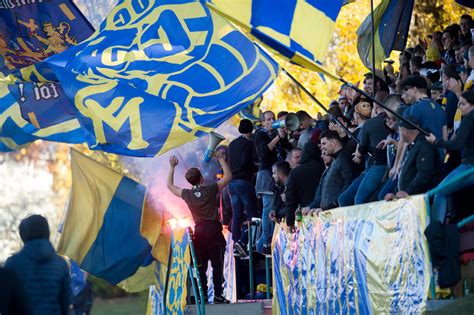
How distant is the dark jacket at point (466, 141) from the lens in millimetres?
10867

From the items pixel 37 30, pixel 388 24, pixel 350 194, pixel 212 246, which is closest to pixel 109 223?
pixel 37 30

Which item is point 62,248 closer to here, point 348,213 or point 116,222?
point 116,222

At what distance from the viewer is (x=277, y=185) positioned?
53.2 feet

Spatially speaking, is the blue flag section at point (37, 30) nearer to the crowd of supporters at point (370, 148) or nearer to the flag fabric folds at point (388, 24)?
the crowd of supporters at point (370, 148)

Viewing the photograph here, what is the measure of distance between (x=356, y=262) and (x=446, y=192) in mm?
2216

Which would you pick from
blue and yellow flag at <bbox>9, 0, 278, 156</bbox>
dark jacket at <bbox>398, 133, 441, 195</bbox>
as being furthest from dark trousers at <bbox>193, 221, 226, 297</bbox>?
dark jacket at <bbox>398, 133, 441, 195</bbox>

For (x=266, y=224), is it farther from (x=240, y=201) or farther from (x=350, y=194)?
(x=350, y=194)

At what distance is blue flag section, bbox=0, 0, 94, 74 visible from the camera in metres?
20.0

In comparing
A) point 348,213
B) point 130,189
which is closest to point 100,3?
point 130,189

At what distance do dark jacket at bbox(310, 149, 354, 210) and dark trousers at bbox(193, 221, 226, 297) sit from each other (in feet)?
10.4

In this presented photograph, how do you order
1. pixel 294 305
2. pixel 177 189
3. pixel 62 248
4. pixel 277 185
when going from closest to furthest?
pixel 294 305
pixel 277 185
pixel 177 189
pixel 62 248

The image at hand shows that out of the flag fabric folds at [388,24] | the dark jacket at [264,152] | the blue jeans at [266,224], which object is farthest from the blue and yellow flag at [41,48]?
the flag fabric folds at [388,24]

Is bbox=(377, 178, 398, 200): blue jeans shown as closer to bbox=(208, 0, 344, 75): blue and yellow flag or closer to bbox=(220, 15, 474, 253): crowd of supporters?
bbox=(220, 15, 474, 253): crowd of supporters

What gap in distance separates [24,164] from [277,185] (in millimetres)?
15873
